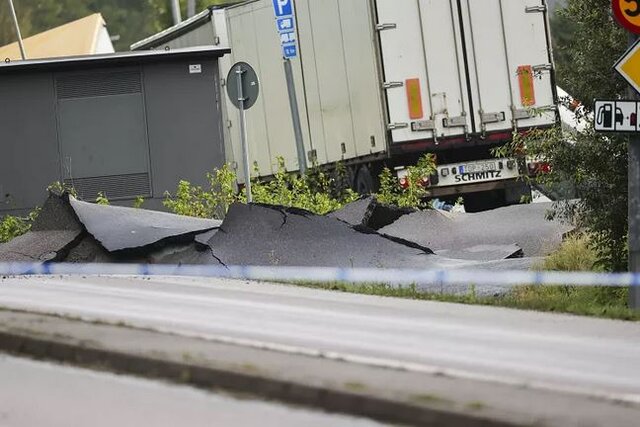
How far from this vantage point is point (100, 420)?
6609 mm

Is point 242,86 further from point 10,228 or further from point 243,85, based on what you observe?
point 10,228

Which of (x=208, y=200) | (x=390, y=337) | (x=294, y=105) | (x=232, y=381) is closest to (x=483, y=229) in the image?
(x=208, y=200)

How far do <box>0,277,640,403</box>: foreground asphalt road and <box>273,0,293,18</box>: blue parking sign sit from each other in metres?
11.8

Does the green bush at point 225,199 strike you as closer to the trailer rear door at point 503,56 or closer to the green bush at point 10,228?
the green bush at point 10,228

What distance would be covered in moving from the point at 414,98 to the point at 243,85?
20.4 ft

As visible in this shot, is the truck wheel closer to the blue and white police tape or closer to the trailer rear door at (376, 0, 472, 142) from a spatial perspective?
the trailer rear door at (376, 0, 472, 142)

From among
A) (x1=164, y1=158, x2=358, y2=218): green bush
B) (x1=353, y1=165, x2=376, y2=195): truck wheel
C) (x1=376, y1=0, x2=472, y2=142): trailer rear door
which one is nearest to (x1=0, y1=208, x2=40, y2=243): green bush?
(x1=164, y1=158, x2=358, y2=218): green bush

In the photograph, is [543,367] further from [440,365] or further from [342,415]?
[342,415]

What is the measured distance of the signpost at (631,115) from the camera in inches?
468

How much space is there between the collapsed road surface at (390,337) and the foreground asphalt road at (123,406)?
1.08 ft

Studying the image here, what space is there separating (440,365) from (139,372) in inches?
62.8

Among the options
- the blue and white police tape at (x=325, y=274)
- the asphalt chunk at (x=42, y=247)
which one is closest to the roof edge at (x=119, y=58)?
the asphalt chunk at (x=42, y=247)

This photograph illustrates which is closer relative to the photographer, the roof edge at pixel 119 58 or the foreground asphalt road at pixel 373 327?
the foreground asphalt road at pixel 373 327

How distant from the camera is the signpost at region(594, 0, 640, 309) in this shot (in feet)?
39.0
